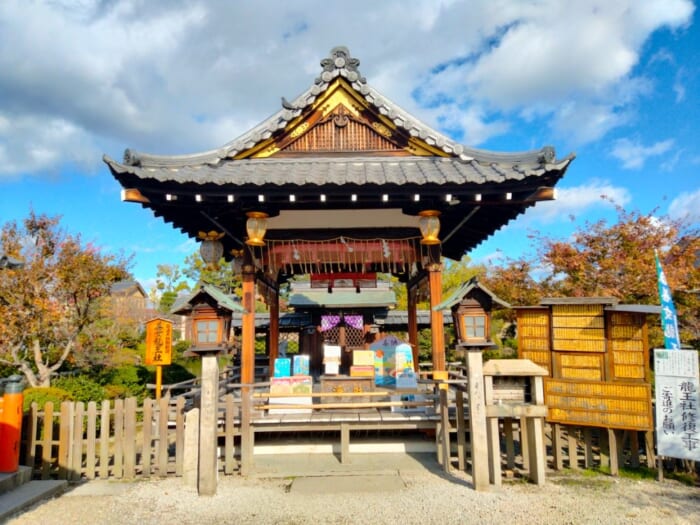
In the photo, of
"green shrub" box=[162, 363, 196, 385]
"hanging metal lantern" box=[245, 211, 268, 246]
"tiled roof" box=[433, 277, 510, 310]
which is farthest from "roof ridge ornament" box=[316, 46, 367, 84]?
"green shrub" box=[162, 363, 196, 385]

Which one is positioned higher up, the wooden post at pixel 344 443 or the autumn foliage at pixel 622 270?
the autumn foliage at pixel 622 270

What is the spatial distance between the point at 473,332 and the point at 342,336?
1312 cm

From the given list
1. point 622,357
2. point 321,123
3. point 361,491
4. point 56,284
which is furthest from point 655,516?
point 56,284

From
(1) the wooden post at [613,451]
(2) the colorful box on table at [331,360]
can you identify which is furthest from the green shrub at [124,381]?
(1) the wooden post at [613,451]

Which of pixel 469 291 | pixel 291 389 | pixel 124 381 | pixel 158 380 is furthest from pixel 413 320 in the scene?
pixel 124 381

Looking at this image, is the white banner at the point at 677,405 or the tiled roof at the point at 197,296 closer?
the white banner at the point at 677,405

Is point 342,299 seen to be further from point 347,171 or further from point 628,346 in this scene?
point 628,346

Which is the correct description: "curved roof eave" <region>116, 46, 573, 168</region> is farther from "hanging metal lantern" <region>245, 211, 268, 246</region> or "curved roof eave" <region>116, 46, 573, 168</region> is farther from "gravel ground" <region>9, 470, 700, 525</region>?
"gravel ground" <region>9, 470, 700, 525</region>

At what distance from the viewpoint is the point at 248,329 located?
748 centimetres

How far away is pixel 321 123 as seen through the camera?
8.38 meters

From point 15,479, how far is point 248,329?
380cm

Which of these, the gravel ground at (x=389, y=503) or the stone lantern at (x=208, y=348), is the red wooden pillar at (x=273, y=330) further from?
the gravel ground at (x=389, y=503)

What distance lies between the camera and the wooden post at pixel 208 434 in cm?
555

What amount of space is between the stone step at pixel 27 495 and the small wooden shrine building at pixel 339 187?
292cm
